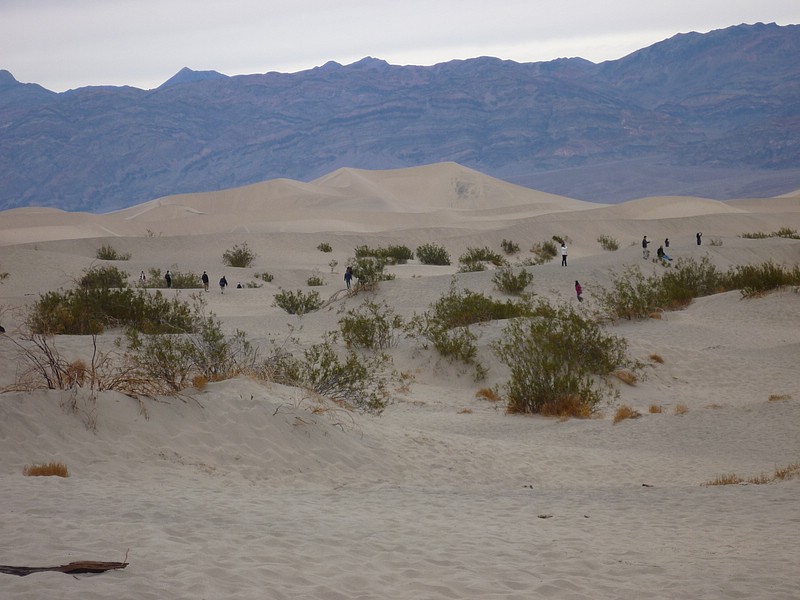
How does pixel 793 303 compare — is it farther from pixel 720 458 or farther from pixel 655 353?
pixel 720 458

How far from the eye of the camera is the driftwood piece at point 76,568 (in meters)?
5.88

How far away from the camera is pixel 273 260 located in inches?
2110

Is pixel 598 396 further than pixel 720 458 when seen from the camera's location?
Yes

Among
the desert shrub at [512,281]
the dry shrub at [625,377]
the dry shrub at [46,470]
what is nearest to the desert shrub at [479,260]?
the desert shrub at [512,281]

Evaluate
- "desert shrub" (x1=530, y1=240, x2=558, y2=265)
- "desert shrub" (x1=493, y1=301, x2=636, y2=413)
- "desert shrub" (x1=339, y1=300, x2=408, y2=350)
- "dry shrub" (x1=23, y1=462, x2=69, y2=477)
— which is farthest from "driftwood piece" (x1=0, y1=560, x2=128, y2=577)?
"desert shrub" (x1=530, y1=240, x2=558, y2=265)

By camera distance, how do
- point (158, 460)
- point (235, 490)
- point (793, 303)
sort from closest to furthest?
point (235, 490) < point (158, 460) < point (793, 303)

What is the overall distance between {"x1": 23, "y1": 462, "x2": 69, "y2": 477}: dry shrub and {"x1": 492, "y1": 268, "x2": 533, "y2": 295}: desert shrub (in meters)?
24.8

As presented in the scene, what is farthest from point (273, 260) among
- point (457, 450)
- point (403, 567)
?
point (403, 567)

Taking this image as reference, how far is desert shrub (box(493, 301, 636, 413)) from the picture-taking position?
55.6ft

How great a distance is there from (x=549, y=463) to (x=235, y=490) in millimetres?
5057

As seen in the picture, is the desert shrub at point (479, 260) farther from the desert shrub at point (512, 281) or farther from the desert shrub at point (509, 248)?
the desert shrub at point (512, 281)

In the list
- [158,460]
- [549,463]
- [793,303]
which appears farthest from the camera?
[793,303]

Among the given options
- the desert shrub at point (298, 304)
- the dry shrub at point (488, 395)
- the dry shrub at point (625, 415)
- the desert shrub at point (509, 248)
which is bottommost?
the dry shrub at point (488, 395)

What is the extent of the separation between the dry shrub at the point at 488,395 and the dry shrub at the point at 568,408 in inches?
76.8
